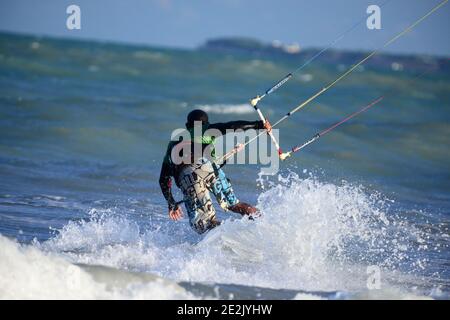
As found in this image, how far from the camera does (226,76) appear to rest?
151 ft

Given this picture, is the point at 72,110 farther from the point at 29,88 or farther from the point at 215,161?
the point at 215,161

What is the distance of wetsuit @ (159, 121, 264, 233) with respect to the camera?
9.27m

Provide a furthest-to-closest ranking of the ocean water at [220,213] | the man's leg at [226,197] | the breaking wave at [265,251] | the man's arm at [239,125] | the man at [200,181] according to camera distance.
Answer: the man's leg at [226,197], the man at [200,181], the man's arm at [239,125], the breaking wave at [265,251], the ocean water at [220,213]

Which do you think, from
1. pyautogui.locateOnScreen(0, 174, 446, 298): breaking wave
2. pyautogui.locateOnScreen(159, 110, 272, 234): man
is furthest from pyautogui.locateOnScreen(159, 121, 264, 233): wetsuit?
pyautogui.locateOnScreen(0, 174, 446, 298): breaking wave

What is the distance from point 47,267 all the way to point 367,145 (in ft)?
49.0

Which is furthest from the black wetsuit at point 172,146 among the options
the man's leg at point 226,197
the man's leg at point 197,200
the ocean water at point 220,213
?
the ocean water at point 220,213

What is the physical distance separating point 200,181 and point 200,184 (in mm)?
34

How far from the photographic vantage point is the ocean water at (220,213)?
25.3 feet

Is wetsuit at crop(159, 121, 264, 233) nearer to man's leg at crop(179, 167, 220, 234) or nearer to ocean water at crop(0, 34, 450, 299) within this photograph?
man's leg at crop(179, 167, 220, 234)

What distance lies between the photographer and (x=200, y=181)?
30.5 feet

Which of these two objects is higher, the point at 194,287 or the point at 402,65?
the point at 402,65

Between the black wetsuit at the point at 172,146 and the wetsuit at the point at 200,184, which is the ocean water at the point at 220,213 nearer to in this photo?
the wetsuit at the point at 200,184

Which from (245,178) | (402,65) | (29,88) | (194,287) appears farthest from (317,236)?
(402,65)

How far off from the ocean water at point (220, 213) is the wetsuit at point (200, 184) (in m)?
0.21
